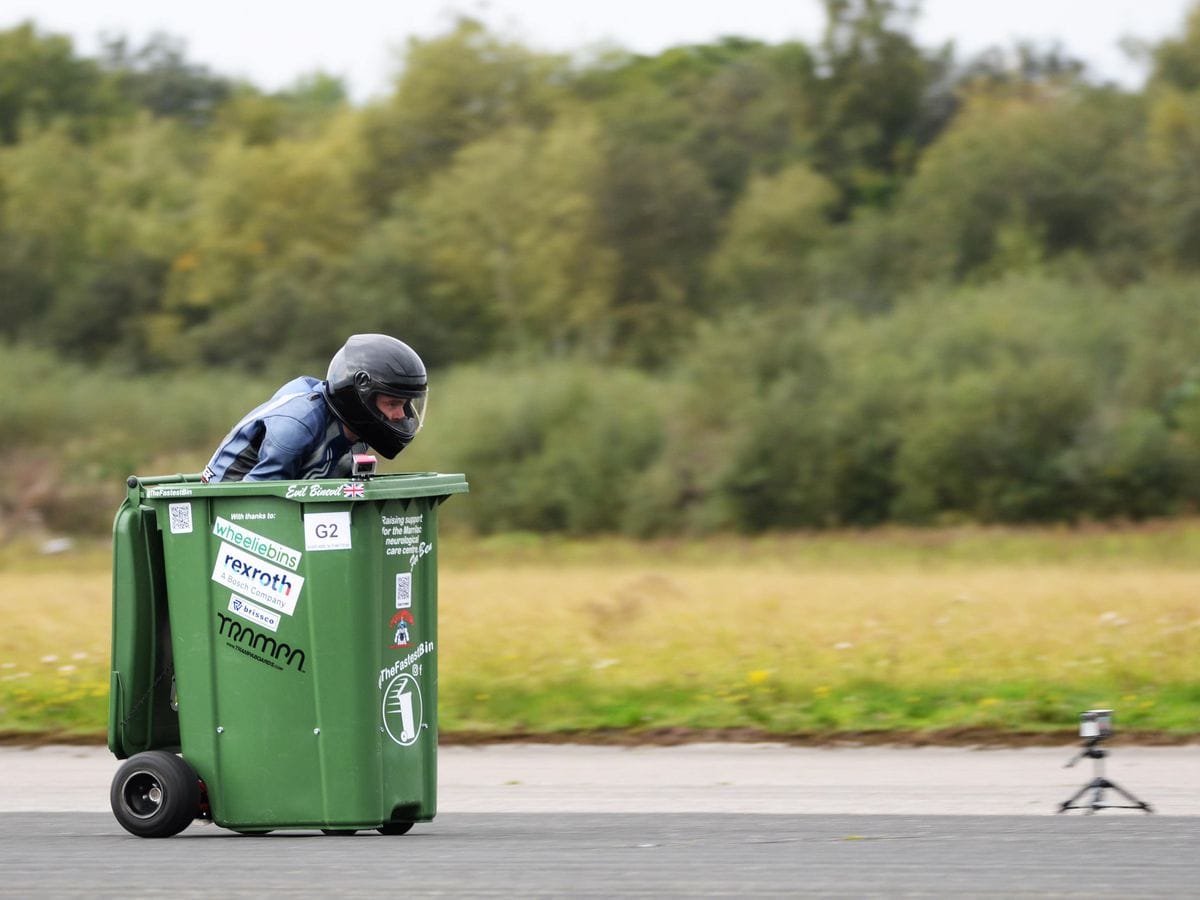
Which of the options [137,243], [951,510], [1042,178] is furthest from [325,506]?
[137,243]

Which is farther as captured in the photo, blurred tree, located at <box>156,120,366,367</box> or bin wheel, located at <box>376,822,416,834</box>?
blurred tree, located at <box>156,120,366,367</box>

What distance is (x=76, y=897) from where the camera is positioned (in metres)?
5.63

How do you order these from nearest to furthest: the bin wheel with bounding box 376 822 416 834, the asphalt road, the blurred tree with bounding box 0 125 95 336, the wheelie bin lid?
the asphalt road, the wheelie bin lid, the bin wheel with bounding box 376 822 416 834, the blurred tree with bounding box 0 125 95 336

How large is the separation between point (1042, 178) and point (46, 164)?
106 ft

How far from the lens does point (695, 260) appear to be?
58.4m

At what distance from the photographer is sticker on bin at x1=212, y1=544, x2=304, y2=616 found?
645cm

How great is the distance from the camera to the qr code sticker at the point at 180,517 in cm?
660

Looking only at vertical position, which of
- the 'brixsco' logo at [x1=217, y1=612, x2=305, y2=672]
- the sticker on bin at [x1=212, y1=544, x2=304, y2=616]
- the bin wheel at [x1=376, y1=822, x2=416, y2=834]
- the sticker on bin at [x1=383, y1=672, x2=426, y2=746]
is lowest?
the bin wheel at [x1=376, y1=822, x2=416, y2=834]

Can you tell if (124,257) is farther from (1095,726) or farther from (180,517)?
(1095,726)

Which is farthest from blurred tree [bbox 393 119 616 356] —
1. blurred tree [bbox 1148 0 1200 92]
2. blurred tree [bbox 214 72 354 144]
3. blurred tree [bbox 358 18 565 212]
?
blurred tree [bbox 1148 0 1200 92]

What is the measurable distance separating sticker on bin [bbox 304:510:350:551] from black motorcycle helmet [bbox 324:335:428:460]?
1.51 feet

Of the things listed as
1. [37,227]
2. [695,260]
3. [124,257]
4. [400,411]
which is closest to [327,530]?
[400,411]

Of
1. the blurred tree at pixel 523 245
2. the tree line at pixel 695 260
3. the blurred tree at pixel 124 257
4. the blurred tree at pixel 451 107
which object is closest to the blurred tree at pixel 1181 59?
the tree line at pixel 695 260

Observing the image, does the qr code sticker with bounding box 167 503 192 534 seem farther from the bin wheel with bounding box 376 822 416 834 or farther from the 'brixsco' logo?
the bin wheel with bounding box 376 822 416 834
